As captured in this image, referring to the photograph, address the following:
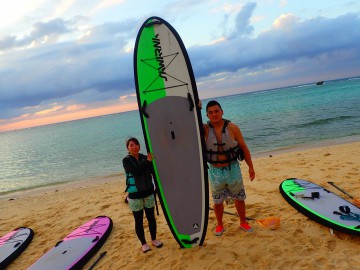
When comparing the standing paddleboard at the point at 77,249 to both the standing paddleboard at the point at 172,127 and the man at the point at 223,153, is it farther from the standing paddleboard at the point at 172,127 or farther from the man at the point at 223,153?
the man at the point at 223,153

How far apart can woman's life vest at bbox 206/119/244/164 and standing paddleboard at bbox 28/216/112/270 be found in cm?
261

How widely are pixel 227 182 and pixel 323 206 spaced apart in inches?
82.7

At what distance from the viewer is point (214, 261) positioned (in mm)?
3586

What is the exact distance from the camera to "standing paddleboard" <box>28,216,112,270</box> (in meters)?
4.20

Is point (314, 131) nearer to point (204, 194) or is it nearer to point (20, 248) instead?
point (204, 194)

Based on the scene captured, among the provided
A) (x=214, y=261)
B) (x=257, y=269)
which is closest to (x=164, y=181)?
(x=214, y=261)

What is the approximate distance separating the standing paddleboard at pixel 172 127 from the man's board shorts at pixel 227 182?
0.16m

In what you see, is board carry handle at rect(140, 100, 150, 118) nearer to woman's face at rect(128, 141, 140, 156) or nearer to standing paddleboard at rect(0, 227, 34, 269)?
woman's face at rect(128, 141, 140, 156)

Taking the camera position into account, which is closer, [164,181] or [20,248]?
[164,181]

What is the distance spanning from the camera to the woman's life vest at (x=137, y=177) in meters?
3.63

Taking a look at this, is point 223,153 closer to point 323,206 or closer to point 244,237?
point 244,237

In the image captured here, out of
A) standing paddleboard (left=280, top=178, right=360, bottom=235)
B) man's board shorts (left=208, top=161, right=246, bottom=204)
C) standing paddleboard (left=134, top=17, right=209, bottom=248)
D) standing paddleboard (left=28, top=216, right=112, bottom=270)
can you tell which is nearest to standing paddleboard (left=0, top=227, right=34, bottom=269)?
standing paddleboard (left=28, top=216, right=112, bottom=270)

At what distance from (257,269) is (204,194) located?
3.85ft

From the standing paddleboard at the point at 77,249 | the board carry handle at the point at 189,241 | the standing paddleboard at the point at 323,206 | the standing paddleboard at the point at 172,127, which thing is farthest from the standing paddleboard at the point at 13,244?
the standing paddleboard at the point at 323,206
